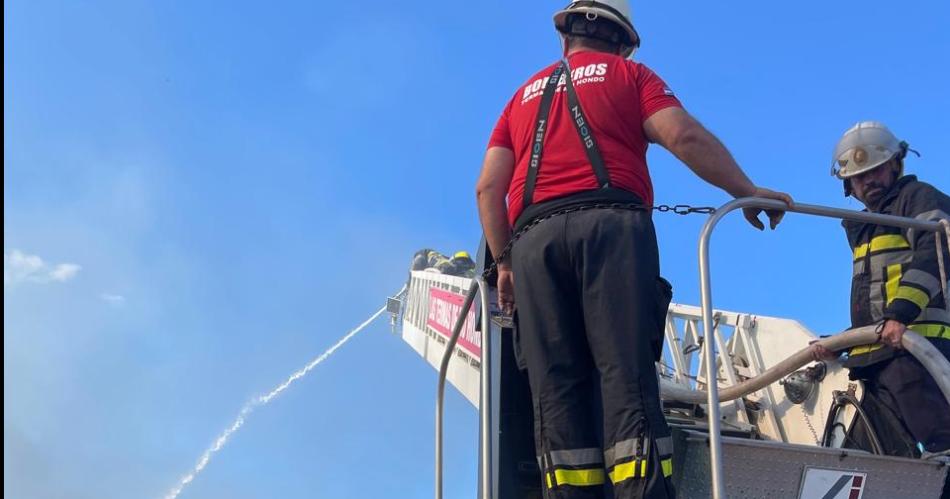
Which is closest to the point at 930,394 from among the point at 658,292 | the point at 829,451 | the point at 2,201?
the point at 829,451

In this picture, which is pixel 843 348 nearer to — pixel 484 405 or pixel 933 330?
pixel 933 330

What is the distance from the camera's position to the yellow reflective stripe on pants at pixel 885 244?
4.13 metres

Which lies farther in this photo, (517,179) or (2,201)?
Result: (2,201)

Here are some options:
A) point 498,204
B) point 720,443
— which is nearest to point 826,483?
point 720,443

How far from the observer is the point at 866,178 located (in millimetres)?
4543

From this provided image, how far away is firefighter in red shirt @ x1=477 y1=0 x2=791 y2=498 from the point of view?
8.20 feet

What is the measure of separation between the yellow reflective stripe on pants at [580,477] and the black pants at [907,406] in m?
2.05

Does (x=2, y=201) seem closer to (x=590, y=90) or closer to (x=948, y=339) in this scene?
(x=590, y=90)

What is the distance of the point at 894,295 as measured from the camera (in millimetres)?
3992

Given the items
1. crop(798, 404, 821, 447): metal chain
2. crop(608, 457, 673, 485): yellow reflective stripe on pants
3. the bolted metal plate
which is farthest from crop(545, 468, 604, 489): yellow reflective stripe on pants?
crop(798, 404, 821, 447): metal chain

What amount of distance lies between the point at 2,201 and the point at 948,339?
4869mm

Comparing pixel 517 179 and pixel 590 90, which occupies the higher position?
pixel 590 90

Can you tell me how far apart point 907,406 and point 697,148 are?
204 centimetres

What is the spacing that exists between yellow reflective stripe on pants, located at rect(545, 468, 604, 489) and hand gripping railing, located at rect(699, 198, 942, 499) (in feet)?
1.12
